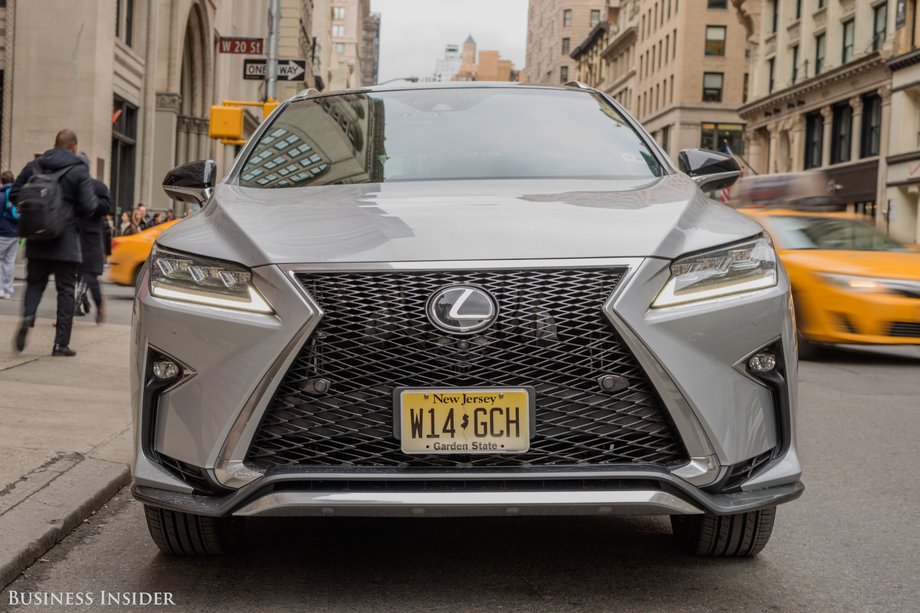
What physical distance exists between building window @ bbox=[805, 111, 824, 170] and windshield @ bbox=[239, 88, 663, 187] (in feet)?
147

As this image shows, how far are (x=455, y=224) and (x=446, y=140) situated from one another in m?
1.45

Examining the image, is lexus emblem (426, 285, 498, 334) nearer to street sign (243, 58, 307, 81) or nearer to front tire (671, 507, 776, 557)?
front tire (671, 507, 776, 557)

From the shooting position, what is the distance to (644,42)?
8312 cm

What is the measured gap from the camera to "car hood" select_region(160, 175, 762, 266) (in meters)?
3.45

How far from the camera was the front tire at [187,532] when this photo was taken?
3906 mm

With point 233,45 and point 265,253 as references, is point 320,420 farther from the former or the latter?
point 233,45

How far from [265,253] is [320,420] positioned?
0.54 m

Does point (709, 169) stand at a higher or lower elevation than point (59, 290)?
higher

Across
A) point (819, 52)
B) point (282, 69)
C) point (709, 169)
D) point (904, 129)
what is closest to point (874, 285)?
point (709, 169)

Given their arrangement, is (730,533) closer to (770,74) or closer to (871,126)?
(871,126)

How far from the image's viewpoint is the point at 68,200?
397 inches

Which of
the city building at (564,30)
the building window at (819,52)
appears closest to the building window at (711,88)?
the building window at (819,52)

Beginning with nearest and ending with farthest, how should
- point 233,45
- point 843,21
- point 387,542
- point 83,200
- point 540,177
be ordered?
1. point 387,542
2. point 540,177
3. point 83,200
4. point 233,45
5. point 843,21

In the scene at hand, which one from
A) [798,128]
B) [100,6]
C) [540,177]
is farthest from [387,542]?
[798,128]
